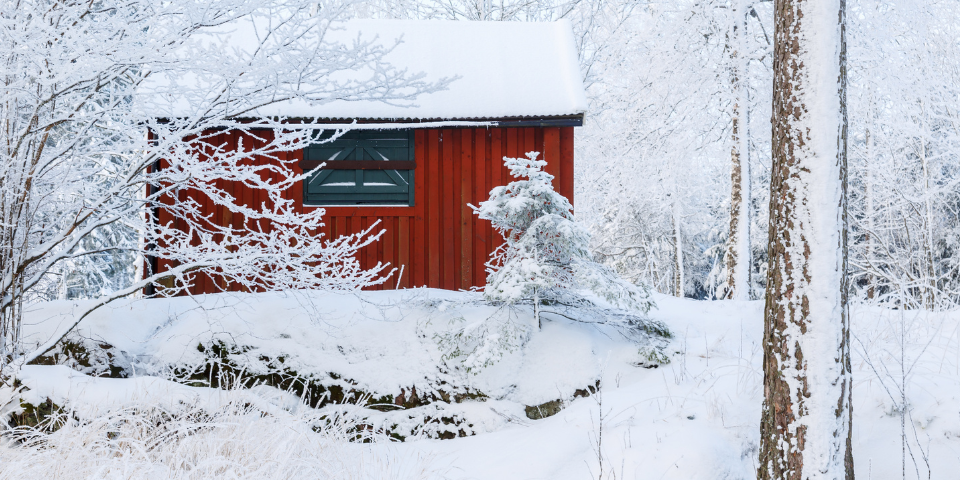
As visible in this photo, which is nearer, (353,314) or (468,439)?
(468,439)

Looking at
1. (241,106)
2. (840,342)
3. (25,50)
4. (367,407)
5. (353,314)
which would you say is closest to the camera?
(840,342)

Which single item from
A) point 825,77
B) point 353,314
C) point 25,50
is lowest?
point 353,314

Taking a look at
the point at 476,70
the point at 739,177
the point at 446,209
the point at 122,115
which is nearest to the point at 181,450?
the point at 122,115

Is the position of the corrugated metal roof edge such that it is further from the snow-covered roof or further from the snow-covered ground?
the snow-covered ground

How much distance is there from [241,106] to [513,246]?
254cm

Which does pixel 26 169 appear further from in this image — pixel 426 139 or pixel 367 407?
pixel 426 139

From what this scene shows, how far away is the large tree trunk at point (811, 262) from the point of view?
10.2ft

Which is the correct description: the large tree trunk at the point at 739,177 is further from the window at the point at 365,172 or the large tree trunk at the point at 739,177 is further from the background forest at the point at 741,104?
the window at the point at 365,172

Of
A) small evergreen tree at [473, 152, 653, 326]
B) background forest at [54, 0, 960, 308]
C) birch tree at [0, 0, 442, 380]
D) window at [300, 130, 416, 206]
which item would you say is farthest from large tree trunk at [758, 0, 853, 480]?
window at [300, 130, 416, 206]

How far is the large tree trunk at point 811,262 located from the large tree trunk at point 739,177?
6021 mm

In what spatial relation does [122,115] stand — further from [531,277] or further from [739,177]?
[739,177]

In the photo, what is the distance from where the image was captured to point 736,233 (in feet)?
30.5

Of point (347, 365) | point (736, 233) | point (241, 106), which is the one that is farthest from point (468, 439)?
point (736, 233)

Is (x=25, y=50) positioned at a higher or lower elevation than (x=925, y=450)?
higher
